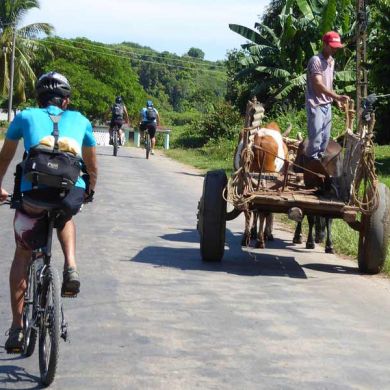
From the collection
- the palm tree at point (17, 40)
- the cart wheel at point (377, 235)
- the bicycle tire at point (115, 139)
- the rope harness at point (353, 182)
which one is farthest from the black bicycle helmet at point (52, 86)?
the palm tree at point (17, 40)

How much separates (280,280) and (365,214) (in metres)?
1.14

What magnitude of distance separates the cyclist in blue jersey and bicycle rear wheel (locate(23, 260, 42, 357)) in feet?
0.14

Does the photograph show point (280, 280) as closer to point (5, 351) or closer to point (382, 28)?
point (5, 351)

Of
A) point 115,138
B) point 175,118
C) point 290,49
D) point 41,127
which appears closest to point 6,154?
point 41,127

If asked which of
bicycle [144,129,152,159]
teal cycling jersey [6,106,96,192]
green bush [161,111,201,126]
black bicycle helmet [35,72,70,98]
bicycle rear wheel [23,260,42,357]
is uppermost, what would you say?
black bicycle helmet [35,72,70,98]

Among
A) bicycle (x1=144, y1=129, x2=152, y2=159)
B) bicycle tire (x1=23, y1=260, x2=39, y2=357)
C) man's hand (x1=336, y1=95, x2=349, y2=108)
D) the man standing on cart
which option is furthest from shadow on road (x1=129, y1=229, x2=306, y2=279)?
bicycle (x1=144, y1=129, x2=152, y2=159)

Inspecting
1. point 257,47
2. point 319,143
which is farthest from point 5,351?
point 257,47

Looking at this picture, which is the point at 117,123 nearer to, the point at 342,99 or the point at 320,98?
the point at 320,98

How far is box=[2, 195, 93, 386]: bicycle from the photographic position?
16.7ft

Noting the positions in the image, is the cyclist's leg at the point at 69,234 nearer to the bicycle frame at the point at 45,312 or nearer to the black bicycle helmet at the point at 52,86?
the bicycle frame at the point at 45,312

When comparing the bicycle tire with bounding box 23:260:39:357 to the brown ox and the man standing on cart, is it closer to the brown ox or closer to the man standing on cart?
the brown ox

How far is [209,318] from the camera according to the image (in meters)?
7.14

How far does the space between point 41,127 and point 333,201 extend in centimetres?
466

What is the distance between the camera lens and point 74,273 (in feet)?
17.8
